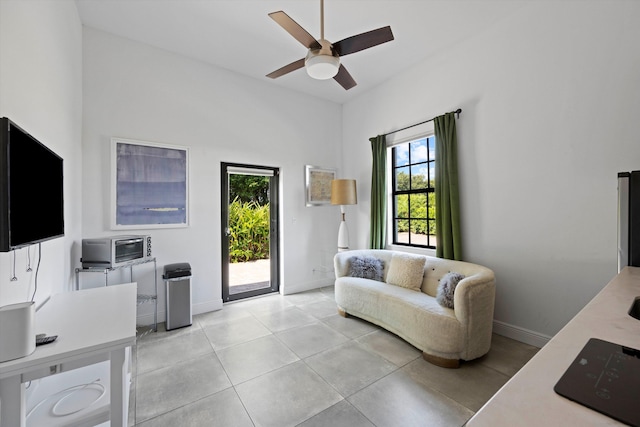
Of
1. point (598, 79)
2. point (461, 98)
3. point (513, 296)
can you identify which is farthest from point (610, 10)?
point (513, 296)

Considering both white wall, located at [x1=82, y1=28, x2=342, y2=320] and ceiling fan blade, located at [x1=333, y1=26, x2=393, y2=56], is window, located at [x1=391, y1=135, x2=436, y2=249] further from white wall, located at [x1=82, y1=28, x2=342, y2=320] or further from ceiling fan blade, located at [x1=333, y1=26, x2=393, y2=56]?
ceiling fan blade, located at [x1=333, y1=26, x2=393, y2=56]

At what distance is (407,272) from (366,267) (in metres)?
0.54

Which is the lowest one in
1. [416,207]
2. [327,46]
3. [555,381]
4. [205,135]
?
[555,381]

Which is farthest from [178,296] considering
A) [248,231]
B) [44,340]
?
[44,340]

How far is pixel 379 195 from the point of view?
402 cm

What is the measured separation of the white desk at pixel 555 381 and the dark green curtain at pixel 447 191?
2100 mm

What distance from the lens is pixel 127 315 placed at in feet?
4.82

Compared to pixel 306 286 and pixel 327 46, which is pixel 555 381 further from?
pixel 306 286

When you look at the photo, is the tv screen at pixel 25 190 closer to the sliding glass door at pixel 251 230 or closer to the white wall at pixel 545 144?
the sliding glass door at pixel 251 230

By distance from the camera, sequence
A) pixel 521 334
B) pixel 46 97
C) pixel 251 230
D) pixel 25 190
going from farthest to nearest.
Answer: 1. pixel 251 230
2. pixel 521 334
3. pixel 46 97
4. pixel 25 190

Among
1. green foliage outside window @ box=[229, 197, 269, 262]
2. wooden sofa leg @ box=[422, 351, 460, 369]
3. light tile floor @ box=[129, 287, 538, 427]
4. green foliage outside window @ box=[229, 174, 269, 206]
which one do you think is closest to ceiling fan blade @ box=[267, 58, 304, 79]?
green foliage outside window @ box=[229, 174, 269, 206]

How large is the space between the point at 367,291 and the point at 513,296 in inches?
58.2

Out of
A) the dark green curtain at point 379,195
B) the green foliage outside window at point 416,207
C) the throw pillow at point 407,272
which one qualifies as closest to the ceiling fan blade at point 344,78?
the dark green curtain at point 379,195

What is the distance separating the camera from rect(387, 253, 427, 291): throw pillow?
3035 mm
